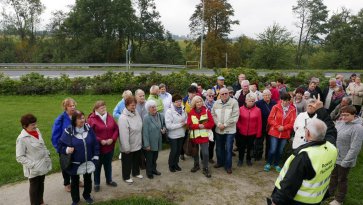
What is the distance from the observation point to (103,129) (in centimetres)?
558

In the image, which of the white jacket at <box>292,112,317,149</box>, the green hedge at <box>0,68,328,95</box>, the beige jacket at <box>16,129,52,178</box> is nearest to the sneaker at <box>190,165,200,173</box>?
the white jacket at <box>292,112,317,149</box>

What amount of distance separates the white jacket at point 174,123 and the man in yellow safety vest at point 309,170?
133 inches

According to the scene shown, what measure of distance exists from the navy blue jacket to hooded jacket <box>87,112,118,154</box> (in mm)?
350

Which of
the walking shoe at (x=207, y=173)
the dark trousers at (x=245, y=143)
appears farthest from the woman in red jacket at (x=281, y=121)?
the walking shoe at (x=207, y=173)

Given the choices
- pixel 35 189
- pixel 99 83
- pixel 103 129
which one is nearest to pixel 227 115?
pixel 103 129

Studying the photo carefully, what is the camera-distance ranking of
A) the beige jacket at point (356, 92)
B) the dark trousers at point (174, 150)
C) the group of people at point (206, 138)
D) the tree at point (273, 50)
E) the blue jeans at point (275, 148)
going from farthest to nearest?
1. the tree at point (273, 50)
2. the beige jacket at point (356, 92)
3. the blue jeans at point (275, 148)
4. the dark trousers at point (174, 150)
5. the group of people at point (206, 138)

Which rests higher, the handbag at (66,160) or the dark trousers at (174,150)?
the handbag at (66,160)

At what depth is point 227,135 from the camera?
6801 mm

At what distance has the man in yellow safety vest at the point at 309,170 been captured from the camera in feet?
10.8

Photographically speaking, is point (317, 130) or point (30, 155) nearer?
point (317, 130)

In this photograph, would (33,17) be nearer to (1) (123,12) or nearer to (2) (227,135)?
(1) (123,12)

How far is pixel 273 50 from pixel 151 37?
1687 cm

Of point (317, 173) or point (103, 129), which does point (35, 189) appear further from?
point (317, 173)

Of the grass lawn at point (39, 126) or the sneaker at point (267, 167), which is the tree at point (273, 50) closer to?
the grass lawn at point (39, 126)
